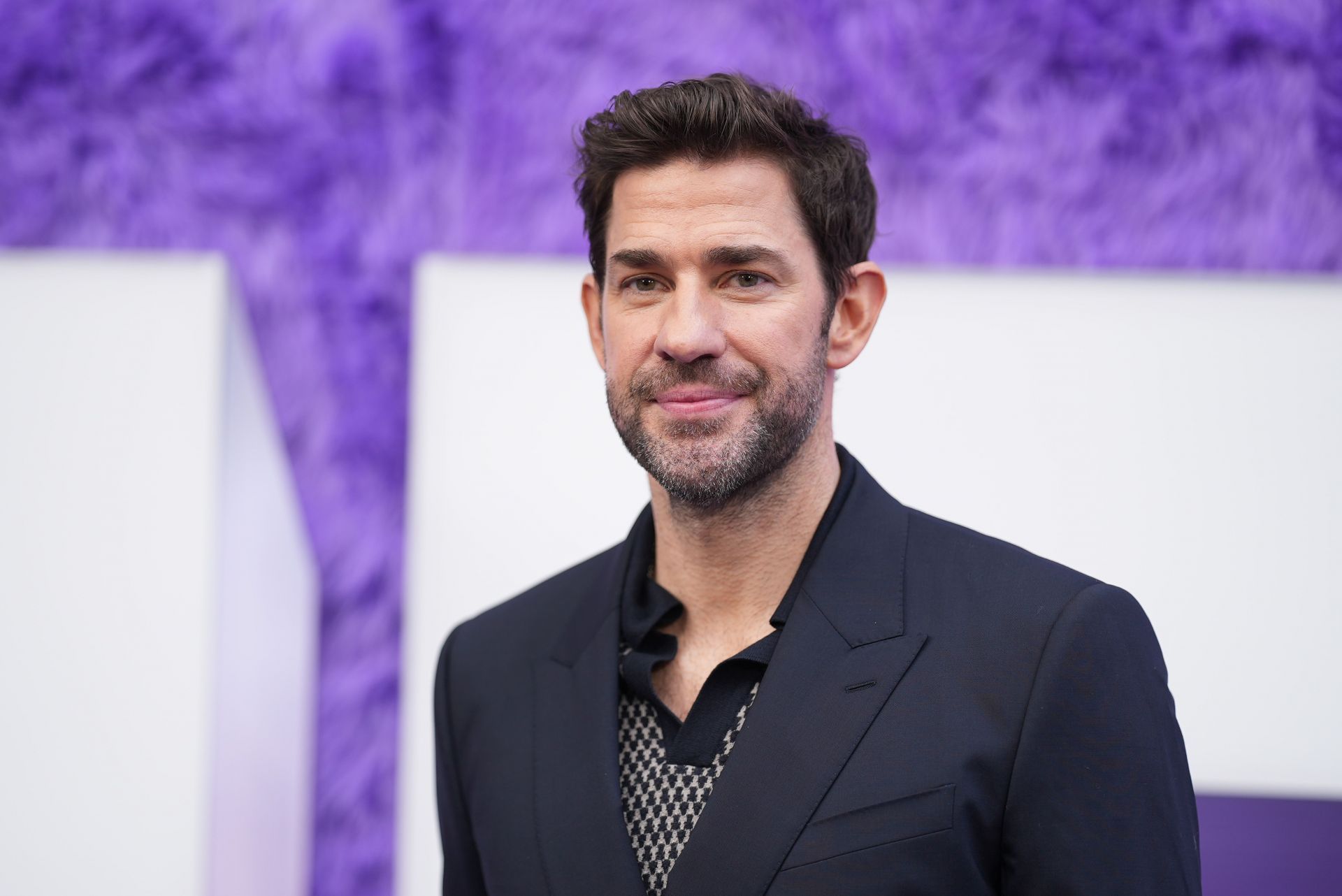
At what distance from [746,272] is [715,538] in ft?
0.97

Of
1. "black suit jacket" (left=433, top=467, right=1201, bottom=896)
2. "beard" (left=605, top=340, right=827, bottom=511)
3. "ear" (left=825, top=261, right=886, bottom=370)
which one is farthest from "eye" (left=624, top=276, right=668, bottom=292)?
"black suit jacket" (left=433, top=467, right=1201, bottom=896)

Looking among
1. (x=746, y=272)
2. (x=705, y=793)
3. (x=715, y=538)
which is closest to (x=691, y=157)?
(x=746, y=272)

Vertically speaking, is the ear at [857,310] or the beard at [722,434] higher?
the ear at [857,310]

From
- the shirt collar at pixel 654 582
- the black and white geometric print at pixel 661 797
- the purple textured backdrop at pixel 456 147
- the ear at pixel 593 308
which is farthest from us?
the purple textured backdrop at pixel 456 147

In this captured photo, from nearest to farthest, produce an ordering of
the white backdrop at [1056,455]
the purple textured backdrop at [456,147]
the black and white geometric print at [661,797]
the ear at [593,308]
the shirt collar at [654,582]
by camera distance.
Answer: the black and white geometric print at [661,797] < the shirt collar at [654,582] < the ear at [593,308] < the white backdrop at [1056,455] < the purple textured backdrop at [456,147]

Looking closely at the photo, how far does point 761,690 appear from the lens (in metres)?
1.44

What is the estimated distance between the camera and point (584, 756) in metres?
1.52

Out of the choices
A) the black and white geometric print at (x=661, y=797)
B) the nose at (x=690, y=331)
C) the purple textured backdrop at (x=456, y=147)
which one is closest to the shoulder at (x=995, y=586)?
the black and white geometric print at (x=661, y=797)

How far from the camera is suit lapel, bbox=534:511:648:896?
144 cm

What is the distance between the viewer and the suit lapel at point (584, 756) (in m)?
1.44

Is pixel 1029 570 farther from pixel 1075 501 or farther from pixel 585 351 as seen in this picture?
pixel 585 351

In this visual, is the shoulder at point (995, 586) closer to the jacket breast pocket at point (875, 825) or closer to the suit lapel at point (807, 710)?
the suit lapel at point (807, 710)

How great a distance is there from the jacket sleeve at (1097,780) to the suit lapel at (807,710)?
158 millimetres

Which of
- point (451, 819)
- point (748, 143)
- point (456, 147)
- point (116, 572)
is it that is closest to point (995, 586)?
point (748, 143)
